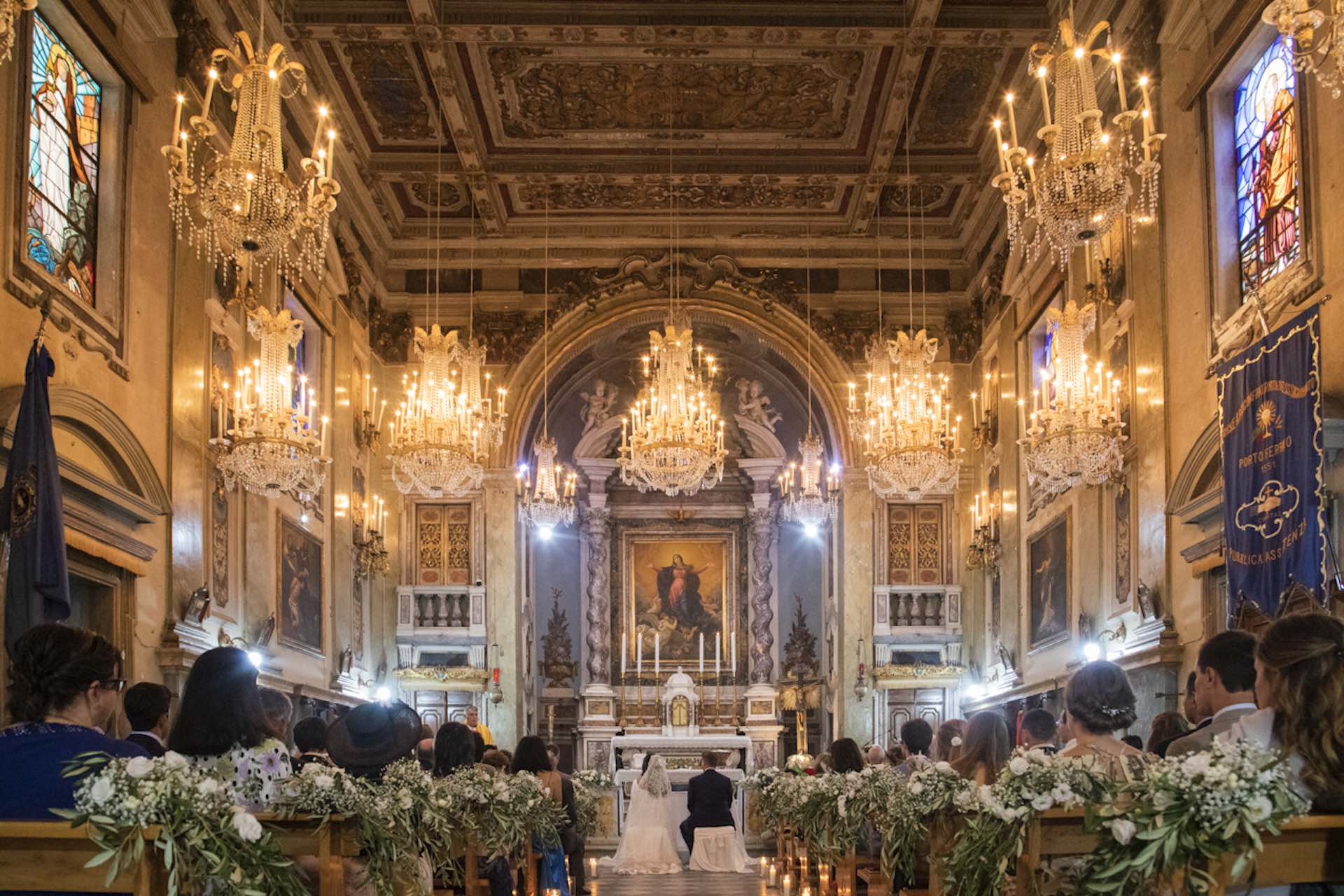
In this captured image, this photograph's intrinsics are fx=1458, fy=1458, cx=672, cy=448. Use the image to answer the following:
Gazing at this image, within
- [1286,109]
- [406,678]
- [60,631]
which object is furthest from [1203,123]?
[406,678]

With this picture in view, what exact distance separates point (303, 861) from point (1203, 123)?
8835mm

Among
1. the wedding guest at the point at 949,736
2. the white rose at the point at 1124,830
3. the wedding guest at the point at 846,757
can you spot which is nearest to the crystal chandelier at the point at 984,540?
the wedding guest at the point at 949,736

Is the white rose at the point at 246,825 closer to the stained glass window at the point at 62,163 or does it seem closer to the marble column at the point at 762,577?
the stained glass window at the point at 62,163

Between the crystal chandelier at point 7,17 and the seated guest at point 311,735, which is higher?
the crystal chandelier at point 7,17

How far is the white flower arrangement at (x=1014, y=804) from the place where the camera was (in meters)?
4.86

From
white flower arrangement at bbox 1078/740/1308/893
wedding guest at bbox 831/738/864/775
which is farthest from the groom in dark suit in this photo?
white flower arrangement at bbox 1078/740/1308/893

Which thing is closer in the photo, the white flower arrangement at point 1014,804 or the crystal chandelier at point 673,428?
the white flower arrangement at point 1014,804

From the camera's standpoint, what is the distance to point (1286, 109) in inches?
393

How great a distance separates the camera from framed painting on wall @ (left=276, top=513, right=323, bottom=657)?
15289mm

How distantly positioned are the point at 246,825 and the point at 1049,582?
13.0 metres

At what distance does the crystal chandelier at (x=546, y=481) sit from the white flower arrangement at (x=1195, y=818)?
15.2 meters

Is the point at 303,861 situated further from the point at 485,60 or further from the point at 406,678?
the point at 406,678

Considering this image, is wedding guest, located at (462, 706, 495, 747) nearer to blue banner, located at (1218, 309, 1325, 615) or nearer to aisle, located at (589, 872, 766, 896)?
aisle, located at (589, 872, 766, 896)

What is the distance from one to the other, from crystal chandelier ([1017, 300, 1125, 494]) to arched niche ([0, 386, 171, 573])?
23.5 ft
